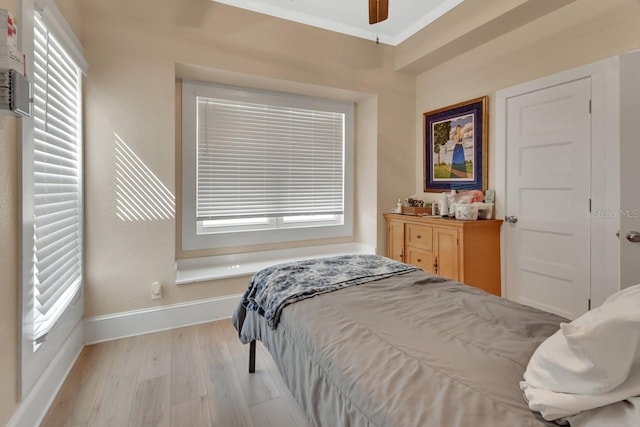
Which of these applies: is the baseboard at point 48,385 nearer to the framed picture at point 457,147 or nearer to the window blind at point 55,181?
the window blind at point 55,181

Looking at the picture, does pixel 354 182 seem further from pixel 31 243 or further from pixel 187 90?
pixel 31 243

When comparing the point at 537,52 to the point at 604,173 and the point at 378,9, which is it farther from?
the point at 378,9

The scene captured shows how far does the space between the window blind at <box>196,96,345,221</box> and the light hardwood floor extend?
1.37 metres

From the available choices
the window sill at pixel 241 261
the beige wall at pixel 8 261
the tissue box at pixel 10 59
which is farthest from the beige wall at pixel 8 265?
the window sill at pixel 241 261

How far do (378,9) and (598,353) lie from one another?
79.5 inches

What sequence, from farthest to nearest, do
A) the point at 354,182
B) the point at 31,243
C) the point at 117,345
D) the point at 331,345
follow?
1. the point at 354,182
2. the point at 117,345
3. the point at 31,243
4. the point at 331,345

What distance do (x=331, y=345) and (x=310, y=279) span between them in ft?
2.14

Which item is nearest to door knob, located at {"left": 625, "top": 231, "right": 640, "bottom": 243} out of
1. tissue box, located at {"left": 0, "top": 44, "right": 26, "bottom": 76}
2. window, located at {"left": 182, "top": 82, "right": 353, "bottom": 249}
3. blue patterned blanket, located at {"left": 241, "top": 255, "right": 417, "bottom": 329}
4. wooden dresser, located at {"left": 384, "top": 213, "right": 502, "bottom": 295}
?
wooden dresser, located at {"left": 384, "top": 213, "right": 502, "bottom": 295}

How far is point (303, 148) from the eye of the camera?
372 centimetres

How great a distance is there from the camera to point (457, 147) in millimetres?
3389

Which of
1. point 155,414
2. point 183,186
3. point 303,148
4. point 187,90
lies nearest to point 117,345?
point 155,414

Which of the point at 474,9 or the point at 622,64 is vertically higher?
the point at 474,9

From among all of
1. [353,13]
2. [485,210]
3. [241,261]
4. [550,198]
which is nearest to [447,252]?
[485,210]

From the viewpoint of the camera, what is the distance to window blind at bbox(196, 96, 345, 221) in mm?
3242
